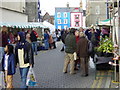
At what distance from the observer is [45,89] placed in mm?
7734

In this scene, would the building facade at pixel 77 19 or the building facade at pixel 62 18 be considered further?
the building facade at pixel 62 18

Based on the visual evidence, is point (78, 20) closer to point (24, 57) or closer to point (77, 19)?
point (77, 19)

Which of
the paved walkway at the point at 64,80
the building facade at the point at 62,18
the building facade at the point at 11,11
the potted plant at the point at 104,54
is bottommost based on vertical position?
the paved walkway at the point at 64,80

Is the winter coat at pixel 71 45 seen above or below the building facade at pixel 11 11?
below

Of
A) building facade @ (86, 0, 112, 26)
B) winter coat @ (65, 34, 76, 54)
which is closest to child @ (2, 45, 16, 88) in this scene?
winter coat @ (65, 34, 76, 54)

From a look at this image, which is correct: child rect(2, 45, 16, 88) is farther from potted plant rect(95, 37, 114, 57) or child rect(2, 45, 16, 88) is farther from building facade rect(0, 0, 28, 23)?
A: building facade rect(0, 0, 28, 23)

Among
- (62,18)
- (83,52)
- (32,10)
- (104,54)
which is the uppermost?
(62,18)

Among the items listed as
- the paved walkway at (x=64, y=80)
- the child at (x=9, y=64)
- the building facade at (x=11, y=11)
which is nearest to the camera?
the child at (x=9, y=64)

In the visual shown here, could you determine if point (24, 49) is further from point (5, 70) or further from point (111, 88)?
point (111, 88)

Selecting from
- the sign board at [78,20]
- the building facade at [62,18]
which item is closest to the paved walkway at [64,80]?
the sign board at [78,20]

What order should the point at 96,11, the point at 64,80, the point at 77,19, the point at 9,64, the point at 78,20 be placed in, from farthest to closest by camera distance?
the point at 96,11
the point at 77,19
the point at 78,20
the point at 64,80
the point at 9,64

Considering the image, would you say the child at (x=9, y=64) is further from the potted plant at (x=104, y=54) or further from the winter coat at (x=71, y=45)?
the potted plant at (x=104, y=54)

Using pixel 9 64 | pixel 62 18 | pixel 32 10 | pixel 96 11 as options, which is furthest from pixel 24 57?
pixel 62 18

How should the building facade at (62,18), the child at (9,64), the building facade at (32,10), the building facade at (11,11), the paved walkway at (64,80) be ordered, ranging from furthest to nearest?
the building facade at (62,18) → the building facade at (32,10) → the building facade at (11,11) → the paved walkway at (64,80) → the child at (9,64)
